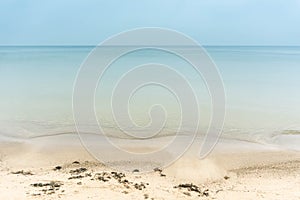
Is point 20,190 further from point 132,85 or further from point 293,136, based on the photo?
point 132,85

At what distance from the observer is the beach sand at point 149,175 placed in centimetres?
750

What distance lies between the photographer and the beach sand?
7500 millimetres

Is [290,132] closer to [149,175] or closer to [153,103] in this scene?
[153,103]

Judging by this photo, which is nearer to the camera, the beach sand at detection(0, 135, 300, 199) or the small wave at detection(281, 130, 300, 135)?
the beach sand at detection(0, 135, 300, 199)

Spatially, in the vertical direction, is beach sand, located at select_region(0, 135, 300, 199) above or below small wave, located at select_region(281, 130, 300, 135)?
below

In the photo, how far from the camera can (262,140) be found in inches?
488

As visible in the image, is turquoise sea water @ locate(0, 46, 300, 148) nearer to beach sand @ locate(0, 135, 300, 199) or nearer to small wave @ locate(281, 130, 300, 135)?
small wave @ locate(281, 130, 300, 135)

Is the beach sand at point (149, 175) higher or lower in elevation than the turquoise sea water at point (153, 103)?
lower

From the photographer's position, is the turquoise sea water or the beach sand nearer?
the beach sand

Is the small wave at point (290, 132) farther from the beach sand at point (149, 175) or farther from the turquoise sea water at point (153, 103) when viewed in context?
the beach sand at point (149, 175)

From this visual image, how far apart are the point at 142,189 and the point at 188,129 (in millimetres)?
5698

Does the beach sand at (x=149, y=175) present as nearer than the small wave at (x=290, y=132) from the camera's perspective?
Yes

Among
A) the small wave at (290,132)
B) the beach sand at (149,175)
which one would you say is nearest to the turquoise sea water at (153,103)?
the small wave at (290,132)

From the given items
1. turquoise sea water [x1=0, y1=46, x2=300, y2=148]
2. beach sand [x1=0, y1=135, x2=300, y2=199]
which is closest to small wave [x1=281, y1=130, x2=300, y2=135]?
turquoise sea water [x1=0, y1=46, x2=300, y2=148]
